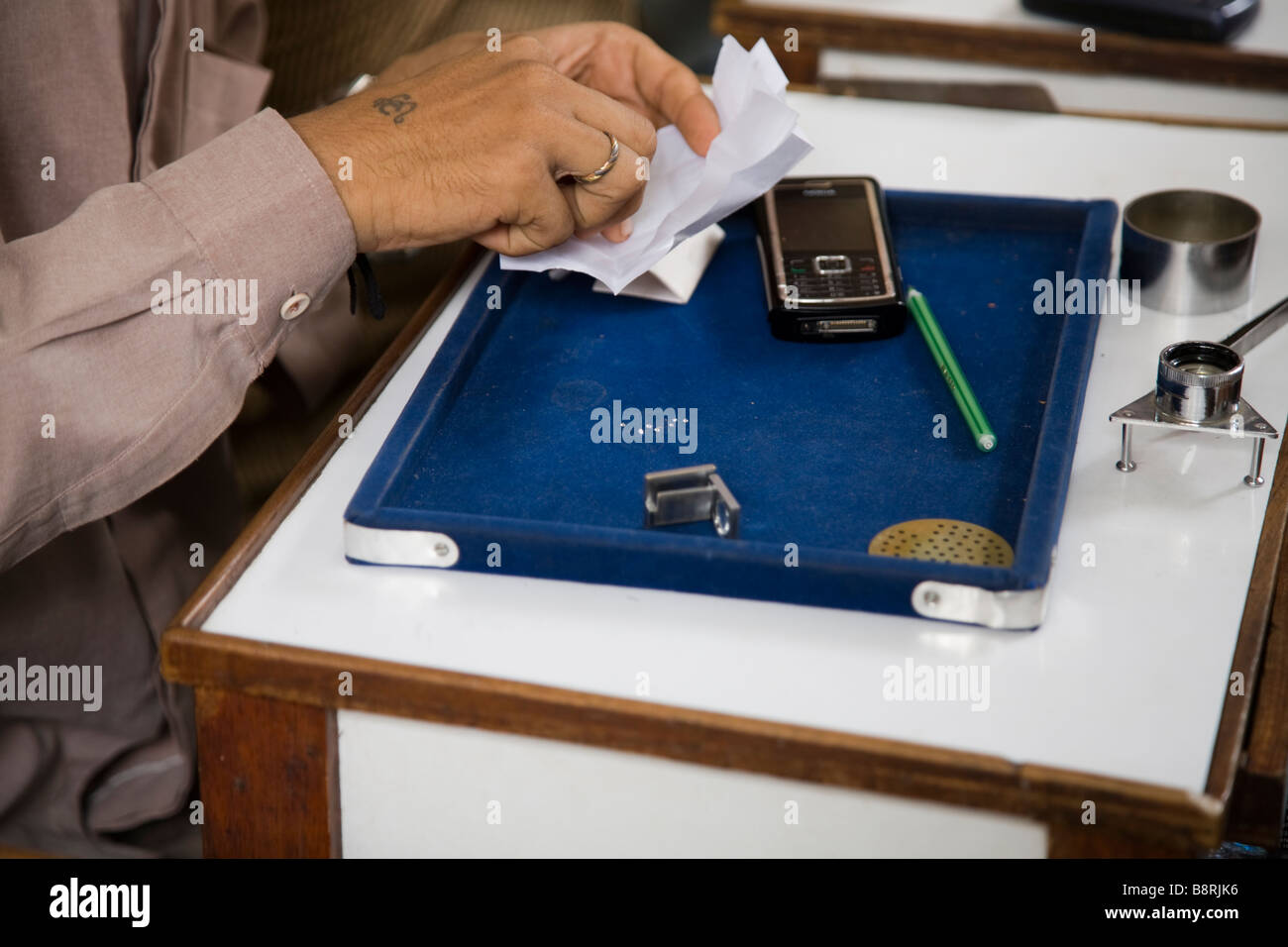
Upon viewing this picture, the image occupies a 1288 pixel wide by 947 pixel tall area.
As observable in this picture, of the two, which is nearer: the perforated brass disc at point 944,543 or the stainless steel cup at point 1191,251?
the perforated brass disc at point 944,543

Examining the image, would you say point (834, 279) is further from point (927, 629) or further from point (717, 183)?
point (927, 629)

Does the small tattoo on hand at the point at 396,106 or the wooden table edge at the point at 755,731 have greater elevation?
the small tattoo on hand at the point at 396,106

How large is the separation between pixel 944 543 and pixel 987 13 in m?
Answer: 0.98

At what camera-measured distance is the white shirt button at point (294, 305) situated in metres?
0.86

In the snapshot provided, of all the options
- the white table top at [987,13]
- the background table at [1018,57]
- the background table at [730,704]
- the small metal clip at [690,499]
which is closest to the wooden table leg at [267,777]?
the background table at [730,704]

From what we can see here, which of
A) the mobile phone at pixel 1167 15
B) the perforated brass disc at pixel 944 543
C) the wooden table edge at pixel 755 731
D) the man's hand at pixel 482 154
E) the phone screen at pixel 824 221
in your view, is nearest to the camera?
the wooden table edge at pixel 755 731

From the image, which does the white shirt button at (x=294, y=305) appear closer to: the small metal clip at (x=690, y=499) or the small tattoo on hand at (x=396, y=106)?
the small tattoo on hand at (x=396, y=106)

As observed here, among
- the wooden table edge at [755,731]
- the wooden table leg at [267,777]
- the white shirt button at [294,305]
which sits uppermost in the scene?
the white shirt button at [294,305]

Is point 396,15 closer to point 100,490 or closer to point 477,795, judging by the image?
point 100,490

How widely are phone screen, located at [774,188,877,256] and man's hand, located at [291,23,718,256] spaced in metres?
0.13

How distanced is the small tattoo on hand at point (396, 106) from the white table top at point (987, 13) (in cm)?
77

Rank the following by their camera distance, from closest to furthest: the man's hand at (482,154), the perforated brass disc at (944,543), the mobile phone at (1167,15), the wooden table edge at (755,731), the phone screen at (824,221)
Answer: the wooden table edge at (755,731) → the perforated brass disc at (944,543) → the man's hand at (482,154) → the phone screen at (824,221) → the mobile phone at (1167,15)

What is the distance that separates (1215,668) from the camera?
0.72 metres
